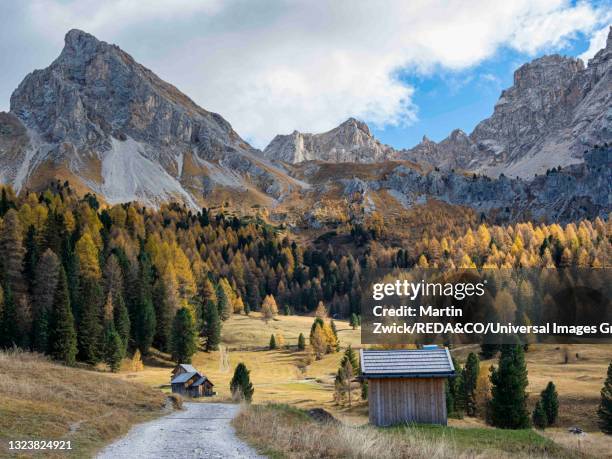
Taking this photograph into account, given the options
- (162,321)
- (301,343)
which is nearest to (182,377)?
(162,321)

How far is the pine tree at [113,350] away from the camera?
243ft

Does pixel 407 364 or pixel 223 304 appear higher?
pixel 223 304

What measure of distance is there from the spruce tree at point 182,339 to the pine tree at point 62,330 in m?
20.4

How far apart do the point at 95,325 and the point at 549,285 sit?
80679 millimetres

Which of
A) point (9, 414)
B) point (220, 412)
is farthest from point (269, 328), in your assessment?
point (9, 414)

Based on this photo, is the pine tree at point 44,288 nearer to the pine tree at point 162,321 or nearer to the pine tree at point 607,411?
the pine tree at point 162,321

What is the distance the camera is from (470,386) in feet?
203

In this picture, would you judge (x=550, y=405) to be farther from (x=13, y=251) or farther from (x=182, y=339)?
(x=13, y=251)

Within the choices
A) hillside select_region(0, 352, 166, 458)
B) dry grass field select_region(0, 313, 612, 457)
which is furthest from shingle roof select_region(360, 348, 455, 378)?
hillside select_region(0, 352, 166, 458)

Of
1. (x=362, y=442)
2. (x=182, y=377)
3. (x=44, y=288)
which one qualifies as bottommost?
(x=182, y=377)

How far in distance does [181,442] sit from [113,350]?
59.4 metres

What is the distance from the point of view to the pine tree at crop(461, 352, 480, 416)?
6153 cm

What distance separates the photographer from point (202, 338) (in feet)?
355

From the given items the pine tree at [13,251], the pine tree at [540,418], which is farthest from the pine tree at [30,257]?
the pine tree at [540,418]
